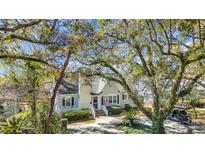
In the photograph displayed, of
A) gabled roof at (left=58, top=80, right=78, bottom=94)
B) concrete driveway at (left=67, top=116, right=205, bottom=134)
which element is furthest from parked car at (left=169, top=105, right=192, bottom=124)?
gabled roof at (left=58, top=80, right=78, bottom=94)

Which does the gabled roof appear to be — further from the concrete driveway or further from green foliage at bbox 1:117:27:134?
green foliage at bbox 1:117:27:134

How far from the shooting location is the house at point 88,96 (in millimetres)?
3787

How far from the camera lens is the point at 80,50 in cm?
368

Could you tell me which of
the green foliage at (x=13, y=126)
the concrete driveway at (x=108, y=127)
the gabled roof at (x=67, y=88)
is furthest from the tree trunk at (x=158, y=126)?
the green foliage at (x=13, y=126)

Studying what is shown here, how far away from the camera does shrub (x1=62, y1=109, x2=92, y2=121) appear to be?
3.74 metres

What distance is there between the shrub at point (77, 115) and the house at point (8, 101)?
0.69 m

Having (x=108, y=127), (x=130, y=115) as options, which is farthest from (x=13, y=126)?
(x=130, y=115)

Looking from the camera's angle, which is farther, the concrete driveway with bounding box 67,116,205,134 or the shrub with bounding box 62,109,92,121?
the shrub with bounding box 62,109,92,121

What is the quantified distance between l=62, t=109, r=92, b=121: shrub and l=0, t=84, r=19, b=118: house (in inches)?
27.2

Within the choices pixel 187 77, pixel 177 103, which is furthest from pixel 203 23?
pixel 177 103

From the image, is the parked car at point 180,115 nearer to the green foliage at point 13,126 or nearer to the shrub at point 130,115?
the shrub at point 130,115

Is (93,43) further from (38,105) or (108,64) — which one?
(38,105)
